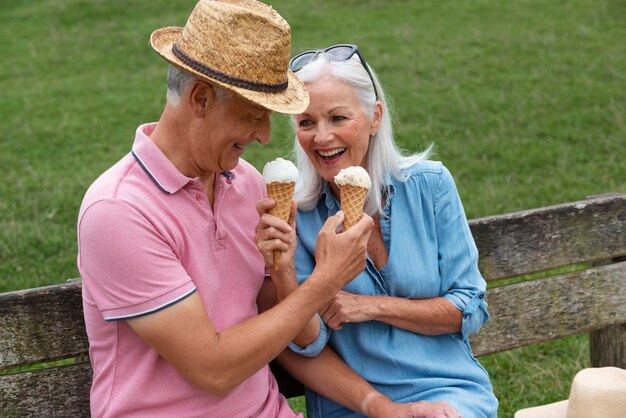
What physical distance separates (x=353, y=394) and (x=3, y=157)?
5.93m

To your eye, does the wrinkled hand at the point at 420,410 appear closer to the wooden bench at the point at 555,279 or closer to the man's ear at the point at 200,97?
the wooden bench at the point at 555,279

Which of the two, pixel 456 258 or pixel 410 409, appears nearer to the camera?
pixel 410 409

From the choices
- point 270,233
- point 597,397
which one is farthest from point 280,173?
point 597,397

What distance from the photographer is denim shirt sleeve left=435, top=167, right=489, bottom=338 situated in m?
3.36

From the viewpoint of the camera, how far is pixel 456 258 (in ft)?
11.1

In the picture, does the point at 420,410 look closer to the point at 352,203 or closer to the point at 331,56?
the point at 352,203

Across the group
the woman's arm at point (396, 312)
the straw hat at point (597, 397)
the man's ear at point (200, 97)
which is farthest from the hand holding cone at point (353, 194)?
the straw hat at point (597, 397)

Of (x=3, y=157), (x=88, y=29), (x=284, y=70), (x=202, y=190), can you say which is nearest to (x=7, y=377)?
(x=202, y=190)

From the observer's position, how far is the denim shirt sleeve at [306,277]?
3273 millimetres

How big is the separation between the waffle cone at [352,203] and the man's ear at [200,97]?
21.2 inches

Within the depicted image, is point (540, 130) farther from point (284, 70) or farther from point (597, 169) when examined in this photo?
point (284, 70)

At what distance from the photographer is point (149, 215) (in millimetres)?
2781

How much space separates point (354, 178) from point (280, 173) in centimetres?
26

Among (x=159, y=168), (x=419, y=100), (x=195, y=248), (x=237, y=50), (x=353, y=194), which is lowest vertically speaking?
(x=419, y=100)
